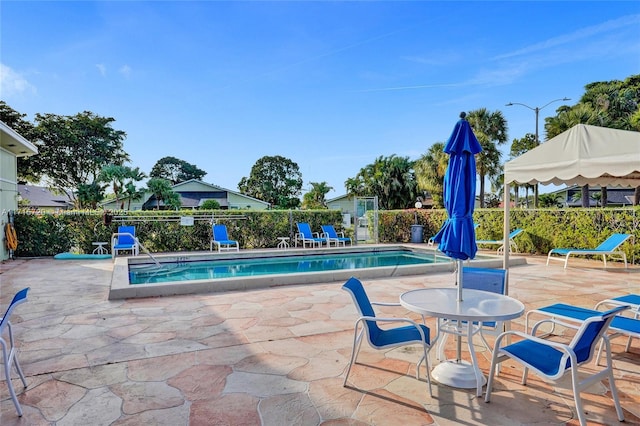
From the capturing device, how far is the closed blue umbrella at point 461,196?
3234 mm

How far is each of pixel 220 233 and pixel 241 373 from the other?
1026 cm

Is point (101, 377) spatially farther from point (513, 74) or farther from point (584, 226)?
point (513, 74)

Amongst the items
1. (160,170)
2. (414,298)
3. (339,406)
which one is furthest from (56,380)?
(160,170)

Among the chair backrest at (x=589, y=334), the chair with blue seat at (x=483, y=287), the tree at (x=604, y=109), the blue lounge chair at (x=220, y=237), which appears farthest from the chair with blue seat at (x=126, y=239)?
the tree at (x=604, y=109)

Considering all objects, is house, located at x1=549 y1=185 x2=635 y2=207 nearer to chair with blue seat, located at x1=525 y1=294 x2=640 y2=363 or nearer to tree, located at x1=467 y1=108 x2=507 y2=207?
tree, located at x1=467 y1=108 x2=507 y2=207

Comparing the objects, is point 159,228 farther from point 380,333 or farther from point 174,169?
point 174,169

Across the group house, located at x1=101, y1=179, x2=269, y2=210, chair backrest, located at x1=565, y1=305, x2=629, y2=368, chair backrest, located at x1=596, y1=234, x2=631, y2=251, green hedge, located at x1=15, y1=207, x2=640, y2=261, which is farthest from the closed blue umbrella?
house, located at x1=101, y1=179, x2=269, y2=210

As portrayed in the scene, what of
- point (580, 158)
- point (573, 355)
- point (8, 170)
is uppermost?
point (8, 170)

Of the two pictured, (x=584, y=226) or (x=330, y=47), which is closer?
(x=584, y=226)

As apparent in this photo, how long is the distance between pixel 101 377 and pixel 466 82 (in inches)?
671

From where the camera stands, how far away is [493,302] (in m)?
3.30

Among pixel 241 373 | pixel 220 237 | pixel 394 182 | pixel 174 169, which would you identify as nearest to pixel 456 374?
pixel 241 373

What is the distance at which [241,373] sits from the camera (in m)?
3.43

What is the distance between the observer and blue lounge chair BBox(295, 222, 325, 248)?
47.5 feet
